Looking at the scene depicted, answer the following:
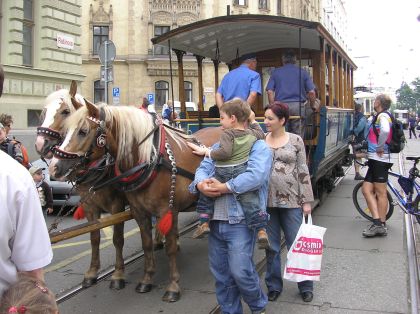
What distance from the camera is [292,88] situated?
6.96 m

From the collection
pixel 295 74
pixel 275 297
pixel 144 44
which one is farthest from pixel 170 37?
pixel 144 44

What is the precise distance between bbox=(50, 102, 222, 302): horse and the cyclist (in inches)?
116

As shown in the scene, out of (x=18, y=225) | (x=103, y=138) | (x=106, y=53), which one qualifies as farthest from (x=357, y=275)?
(x=106, y=53)

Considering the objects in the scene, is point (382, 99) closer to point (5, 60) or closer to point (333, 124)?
point (333, 124)

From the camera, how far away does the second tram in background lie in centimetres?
699

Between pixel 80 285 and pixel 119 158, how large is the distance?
5.03ft

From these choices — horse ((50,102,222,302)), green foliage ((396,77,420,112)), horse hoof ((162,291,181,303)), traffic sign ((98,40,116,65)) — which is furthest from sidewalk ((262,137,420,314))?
green foliage ((396,77,420,112))

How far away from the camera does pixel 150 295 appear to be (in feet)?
15.2

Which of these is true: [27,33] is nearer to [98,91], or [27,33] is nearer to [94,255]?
[94,255]

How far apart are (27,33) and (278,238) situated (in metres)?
13.8

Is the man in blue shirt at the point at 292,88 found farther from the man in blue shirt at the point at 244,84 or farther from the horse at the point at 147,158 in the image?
the horse at the point at 147,158

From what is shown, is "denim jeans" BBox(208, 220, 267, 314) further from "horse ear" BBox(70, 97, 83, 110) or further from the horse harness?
"horse ear" BBox(70, 97, 83, 110)

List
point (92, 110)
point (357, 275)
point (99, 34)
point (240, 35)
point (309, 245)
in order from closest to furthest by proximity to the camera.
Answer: point (92, 110)
point (309, 245)
point (357, 275)
point (240, 35)
point (99, 34)

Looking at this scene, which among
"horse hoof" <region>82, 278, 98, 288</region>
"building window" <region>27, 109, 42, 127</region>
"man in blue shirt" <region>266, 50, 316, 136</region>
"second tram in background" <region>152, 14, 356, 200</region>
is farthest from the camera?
"building window" <region>27, 109, 42, 127</region>
